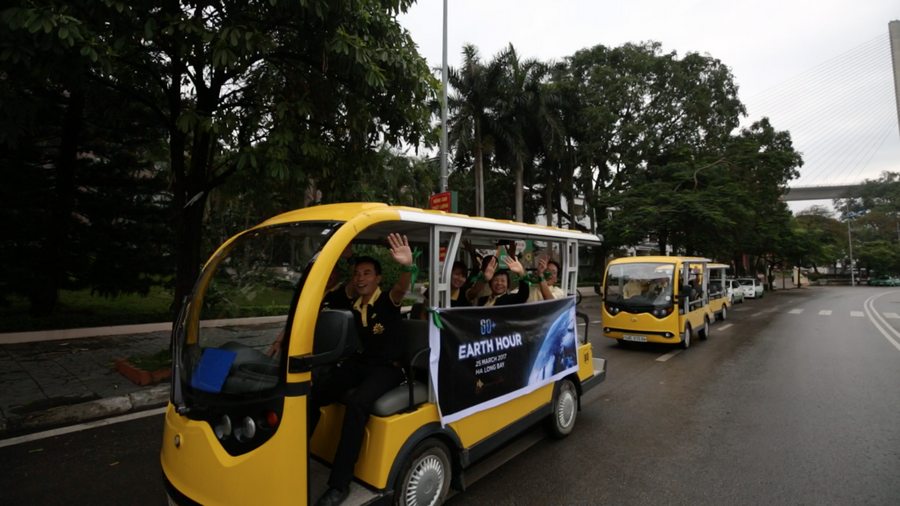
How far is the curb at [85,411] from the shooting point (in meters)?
4.55

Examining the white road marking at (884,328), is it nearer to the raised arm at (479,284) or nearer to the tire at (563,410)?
the tire at (563,410)

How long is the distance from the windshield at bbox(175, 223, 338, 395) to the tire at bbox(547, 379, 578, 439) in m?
2.74

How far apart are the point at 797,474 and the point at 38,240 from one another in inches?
498

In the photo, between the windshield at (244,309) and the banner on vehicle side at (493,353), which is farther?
the banner on vehicle side at (493,353)

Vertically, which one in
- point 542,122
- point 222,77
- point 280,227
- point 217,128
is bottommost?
point 280,227

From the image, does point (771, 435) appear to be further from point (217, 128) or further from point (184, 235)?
point (184, 235)

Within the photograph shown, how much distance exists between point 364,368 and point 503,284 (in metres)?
1.58

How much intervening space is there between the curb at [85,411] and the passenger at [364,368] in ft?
12.9

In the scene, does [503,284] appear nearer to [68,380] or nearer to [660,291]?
[68,380]

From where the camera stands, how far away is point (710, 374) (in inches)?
283

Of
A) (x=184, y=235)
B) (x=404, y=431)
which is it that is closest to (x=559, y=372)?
(x=404, y=431)

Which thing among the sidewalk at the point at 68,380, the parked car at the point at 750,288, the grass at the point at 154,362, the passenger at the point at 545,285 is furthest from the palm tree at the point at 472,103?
the parked car at the point at 750,288

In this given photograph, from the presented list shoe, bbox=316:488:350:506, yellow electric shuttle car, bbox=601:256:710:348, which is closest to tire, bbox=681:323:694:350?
yellow electric shuttle car, bbox=601:256:710:348

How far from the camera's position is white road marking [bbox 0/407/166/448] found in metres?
4.29
